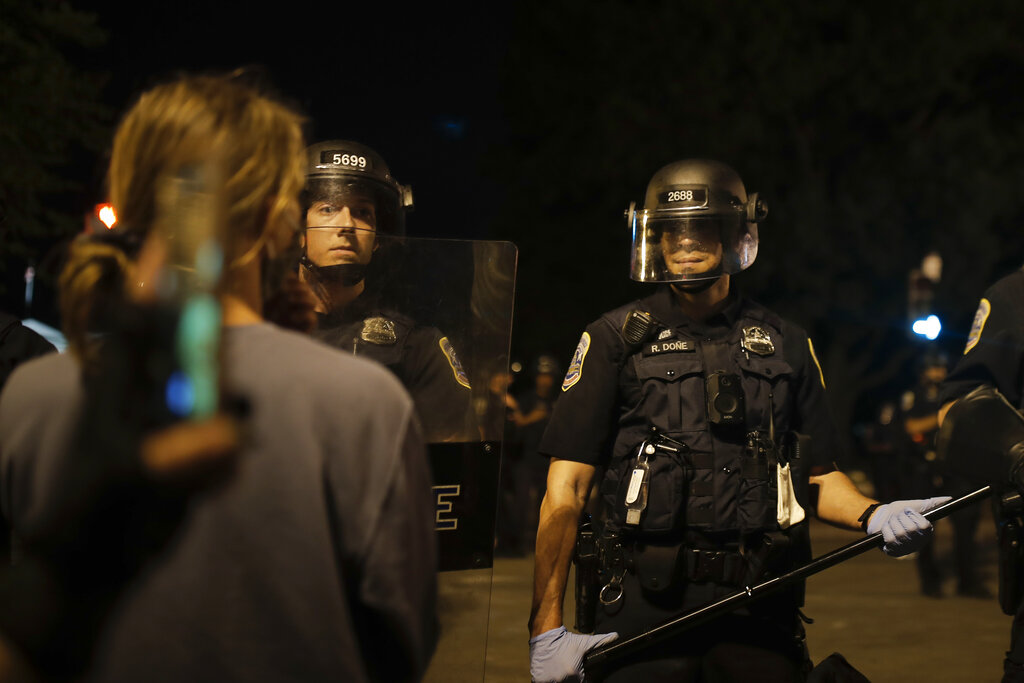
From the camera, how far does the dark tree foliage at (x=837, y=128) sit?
2197 cm

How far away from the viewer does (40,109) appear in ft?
35.4

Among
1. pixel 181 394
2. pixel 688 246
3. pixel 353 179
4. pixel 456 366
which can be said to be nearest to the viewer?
pixel 181 394

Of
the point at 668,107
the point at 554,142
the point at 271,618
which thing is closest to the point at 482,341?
the point at 271,618

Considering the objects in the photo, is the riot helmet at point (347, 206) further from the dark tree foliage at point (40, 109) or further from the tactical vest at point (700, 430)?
the dark tree foliage at point (40, 109)

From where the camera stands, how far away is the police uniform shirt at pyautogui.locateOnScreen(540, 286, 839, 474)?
3523 mm

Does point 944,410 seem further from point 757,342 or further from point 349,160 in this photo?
point 349,160

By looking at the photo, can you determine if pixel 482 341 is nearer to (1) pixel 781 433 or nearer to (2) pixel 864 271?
(1) pixel 781 433

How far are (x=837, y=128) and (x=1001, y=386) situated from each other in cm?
2065

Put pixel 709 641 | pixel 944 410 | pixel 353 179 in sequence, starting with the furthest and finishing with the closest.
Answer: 1. pixel 353 179
2. pixel 944 410
3. pixel 709 641

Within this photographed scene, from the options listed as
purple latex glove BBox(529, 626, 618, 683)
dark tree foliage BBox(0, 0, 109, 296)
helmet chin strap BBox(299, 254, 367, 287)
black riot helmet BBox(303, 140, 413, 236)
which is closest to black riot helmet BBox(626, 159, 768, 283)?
black riot helmet BBox(303, 140, 413, 236)

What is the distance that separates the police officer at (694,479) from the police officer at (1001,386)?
258 mm

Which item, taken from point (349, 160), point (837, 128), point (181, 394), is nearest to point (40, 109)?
point (349, 160)

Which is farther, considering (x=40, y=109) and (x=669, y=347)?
(x=40, y=109)

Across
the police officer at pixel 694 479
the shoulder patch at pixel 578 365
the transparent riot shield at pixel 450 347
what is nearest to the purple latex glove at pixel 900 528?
the police officer at pixel 694 479
